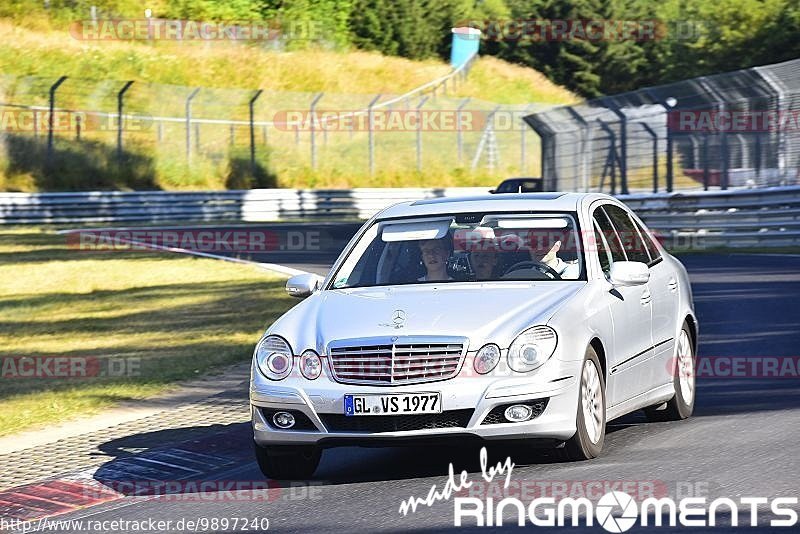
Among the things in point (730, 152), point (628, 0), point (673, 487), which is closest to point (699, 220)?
point (730, 152)

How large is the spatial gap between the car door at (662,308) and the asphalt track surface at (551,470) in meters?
0.39

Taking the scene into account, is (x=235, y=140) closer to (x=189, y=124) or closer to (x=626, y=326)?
(x=189, y=124)

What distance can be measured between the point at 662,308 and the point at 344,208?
123ft

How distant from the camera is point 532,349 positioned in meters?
7.91

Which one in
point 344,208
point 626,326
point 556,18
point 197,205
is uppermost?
point 626,326

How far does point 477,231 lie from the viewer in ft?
30.4

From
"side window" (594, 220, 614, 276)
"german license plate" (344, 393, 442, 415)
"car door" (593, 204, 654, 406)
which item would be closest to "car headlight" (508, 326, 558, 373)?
"german license plate" (344, 393, 442, 415)

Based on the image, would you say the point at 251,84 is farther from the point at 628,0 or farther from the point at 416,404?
the point at 416,404

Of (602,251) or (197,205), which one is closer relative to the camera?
(602,251)

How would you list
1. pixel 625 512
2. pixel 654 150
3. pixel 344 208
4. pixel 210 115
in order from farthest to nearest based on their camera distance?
pixel 210 115 < pixel 344 208 < pixel 654 150 < pixel 625 512

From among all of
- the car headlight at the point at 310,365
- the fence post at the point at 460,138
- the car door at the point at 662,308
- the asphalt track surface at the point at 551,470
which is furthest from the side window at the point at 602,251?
the fence post at the point at 460,138

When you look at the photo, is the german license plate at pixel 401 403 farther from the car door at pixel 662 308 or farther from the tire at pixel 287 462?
the car door at pixel 662 308

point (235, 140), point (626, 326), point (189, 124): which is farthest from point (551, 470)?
point (235, 140)

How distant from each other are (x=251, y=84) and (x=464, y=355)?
5600 centimetres
